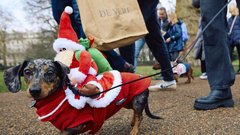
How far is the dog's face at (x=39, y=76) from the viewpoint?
2.23 m

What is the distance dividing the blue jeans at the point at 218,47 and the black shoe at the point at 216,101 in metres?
0.07

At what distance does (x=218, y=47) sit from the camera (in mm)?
3678

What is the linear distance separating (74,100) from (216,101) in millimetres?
1798

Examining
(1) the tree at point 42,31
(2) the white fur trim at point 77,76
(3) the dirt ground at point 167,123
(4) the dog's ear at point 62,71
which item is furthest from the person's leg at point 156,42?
(1) the tree at point 42,31

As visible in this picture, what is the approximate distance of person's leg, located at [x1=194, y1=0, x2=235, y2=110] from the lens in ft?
11.8

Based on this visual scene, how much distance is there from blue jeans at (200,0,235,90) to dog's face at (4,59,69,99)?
71.9 inches

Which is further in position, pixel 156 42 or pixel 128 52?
pixel 156 42

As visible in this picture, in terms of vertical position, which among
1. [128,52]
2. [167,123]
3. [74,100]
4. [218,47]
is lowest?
[167,123]

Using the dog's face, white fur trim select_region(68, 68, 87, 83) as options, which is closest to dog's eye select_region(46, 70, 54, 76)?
the dog's face

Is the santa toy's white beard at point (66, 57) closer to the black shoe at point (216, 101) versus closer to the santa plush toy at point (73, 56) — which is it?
the santa plush toy at point (73, 56)

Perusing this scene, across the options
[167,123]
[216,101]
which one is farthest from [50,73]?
[216,101]

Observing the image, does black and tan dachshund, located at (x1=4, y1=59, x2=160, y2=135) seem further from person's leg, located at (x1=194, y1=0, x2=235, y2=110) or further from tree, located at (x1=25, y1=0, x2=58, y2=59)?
tree, located at (x1=25, y1=0, x2=58, y2=59)

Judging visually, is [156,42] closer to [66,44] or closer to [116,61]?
[116,61]

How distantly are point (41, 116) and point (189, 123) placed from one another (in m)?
1.38
